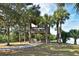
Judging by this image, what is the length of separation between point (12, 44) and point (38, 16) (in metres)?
0.41

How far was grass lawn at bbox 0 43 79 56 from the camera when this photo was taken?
2.61 metres

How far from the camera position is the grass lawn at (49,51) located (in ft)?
8.55

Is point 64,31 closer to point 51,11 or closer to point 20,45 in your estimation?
point 51,11

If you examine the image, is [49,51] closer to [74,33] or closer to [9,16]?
[74,33]

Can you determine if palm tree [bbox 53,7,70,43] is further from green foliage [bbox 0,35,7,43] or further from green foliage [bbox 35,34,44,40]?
green foliage [bbox 0,35,7,43]

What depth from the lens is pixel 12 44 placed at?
2.64 metres

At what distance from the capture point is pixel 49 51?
2621 millimetres

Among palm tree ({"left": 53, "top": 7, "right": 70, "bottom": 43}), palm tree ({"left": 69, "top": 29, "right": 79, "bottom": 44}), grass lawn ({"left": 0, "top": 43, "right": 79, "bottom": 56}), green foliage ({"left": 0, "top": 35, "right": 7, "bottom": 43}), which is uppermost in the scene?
palm tree ({"left": 53, "top": 7, "right": 70, "bottom": 43})

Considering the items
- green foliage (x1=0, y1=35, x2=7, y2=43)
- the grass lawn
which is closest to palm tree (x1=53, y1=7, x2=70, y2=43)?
the grass lawn

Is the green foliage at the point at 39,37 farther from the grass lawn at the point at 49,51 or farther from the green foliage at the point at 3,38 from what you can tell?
the green foliage at the point at 3,38

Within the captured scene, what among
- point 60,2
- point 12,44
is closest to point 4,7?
point 12,44

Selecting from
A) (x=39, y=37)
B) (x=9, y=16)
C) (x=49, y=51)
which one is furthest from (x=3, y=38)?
(x=49, y=51)

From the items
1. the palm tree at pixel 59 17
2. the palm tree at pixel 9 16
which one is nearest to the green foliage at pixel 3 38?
the palm tree at pixel 9 16

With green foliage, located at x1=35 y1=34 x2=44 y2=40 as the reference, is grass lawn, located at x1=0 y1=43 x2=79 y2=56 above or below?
below
